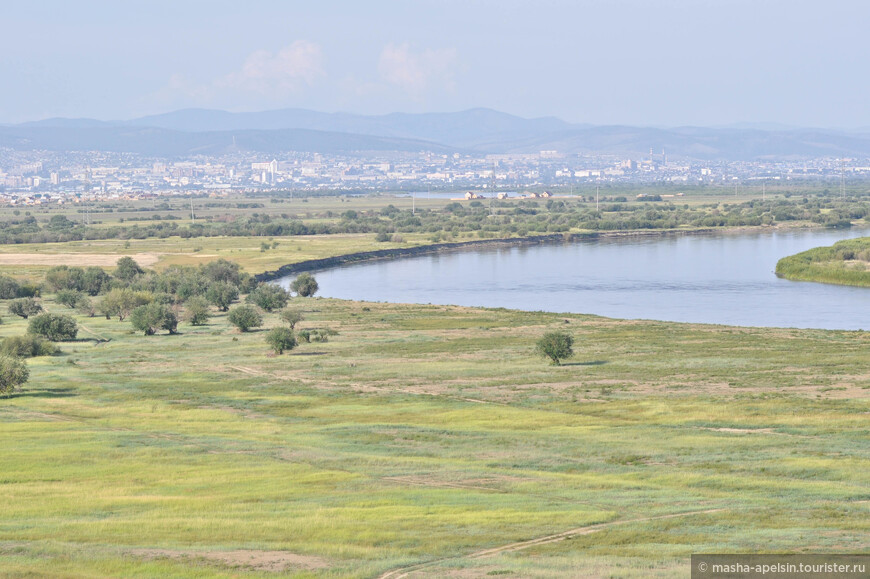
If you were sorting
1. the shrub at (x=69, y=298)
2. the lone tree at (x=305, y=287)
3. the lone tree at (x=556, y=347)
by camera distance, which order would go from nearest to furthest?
the lone tree at (x=556, y=347) < the shrub at (x=69, y=298) < the lone tree at (x=305, y=287)

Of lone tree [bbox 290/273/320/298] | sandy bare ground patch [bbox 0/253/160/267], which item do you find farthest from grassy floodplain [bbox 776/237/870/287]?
sandy bare ground patch [bbox 0/253/160/267]

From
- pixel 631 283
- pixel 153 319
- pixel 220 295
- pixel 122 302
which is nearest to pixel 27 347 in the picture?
pixel 153 319

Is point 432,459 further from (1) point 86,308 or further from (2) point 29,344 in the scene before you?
(1) point 86,308

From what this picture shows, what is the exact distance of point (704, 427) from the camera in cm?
3186

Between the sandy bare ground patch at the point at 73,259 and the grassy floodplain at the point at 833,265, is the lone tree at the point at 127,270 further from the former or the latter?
the grassy floodplain at the point at 833,265

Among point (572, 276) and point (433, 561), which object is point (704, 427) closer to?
point (433, 561)

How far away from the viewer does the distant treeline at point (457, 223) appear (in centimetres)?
13701

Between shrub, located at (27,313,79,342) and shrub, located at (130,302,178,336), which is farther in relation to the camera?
shrub, located at (130,302,178,336)

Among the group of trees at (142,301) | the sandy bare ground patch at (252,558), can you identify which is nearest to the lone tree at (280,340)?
the group of trees at (142,301)

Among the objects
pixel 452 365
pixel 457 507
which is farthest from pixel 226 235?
pixel 457 507

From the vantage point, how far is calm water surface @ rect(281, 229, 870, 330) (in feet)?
231

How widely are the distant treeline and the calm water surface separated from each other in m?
18.6

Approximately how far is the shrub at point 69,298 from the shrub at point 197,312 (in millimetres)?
11298

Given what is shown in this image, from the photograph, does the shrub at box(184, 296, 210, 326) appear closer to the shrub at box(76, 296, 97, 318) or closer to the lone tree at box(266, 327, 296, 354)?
the shrub at box(76, 296, 97, 318)
